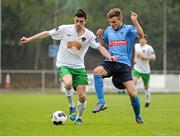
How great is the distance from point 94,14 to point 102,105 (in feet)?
161

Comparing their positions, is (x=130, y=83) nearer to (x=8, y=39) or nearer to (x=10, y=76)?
(x=10, y=76)

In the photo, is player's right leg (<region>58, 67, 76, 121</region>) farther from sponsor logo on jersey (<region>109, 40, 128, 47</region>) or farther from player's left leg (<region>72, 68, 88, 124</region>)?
sponsor logo on jersey (<region>109, 40, 128, 47</region>)

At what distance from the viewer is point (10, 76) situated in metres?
51.6

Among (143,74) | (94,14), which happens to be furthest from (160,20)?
(143,74)

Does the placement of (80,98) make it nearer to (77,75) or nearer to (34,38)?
(77,75)

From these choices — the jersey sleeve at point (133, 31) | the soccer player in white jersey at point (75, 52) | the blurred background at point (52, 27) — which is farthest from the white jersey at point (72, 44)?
the blurred background at point (52, 27)

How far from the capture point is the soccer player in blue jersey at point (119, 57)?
45.5ft

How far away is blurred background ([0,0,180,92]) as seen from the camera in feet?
169

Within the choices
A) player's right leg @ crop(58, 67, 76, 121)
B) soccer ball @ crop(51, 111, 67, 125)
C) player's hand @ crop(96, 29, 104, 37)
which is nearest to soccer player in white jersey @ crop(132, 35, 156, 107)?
player's right leg @ crop(58, 67, 76, 121)

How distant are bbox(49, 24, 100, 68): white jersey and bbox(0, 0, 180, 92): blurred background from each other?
3118 centimetres

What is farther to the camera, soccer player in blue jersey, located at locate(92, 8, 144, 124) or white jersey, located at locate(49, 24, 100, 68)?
white jersey, located at locate(49, 24, 100, 68)

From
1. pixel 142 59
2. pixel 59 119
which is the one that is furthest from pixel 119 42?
pixel 142 59

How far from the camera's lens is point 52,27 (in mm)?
61375

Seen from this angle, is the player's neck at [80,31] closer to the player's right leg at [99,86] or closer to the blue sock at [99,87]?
the player's right leg at [99,86]
